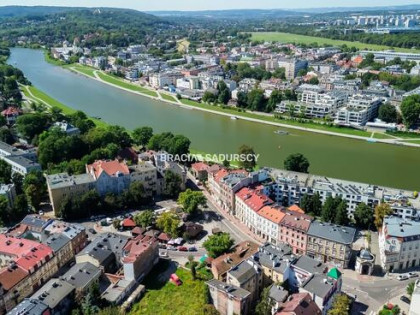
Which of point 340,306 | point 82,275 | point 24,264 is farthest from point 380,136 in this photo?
point 24,264

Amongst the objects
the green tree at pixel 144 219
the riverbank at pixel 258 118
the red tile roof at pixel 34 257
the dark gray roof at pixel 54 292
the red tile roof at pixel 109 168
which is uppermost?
the red tile roof at pixel 109 168

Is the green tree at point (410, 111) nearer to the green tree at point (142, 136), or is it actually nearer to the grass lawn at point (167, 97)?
the green tree at point (142, 136)

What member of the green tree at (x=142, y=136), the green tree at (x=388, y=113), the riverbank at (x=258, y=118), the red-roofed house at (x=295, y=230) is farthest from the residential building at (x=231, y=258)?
the green tree at (x=388, y=113)

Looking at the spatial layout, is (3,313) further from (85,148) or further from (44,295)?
(85,148)

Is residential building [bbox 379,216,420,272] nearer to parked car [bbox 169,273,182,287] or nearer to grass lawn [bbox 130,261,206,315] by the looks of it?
grass lawn [bbox 130,261,206,315]

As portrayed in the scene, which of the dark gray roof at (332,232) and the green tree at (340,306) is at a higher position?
the dark gray roof at (332,232)

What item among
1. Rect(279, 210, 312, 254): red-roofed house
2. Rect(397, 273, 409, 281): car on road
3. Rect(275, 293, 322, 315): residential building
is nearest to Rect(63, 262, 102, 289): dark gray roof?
Rect(275, 293, 322, 315): residential building

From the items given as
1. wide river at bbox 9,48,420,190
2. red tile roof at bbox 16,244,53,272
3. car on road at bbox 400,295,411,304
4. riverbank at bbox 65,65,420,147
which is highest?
red tile roof at bbox 16,244,53,272
